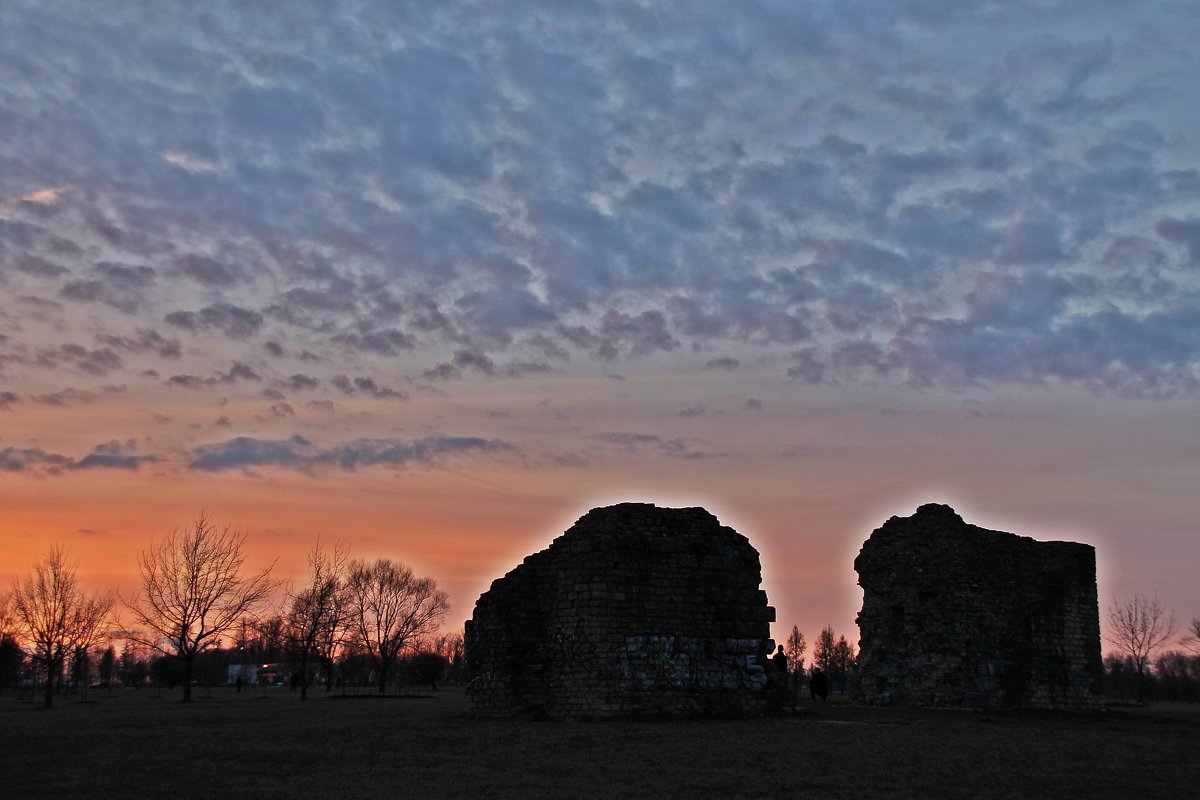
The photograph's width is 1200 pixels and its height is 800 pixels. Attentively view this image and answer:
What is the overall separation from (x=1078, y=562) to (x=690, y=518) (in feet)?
49.0

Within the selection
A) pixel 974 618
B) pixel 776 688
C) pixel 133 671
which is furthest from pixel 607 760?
pixel 133 671

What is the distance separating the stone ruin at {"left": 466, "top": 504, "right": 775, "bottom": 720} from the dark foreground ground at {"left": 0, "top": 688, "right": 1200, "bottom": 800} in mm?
1092

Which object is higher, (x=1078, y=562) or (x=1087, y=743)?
(x=1078, y=562)

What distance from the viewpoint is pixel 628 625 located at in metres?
21.5

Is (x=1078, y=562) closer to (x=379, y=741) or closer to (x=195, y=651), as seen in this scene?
(x=379, y=741)

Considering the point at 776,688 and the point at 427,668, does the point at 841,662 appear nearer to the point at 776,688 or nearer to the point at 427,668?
the point at 427,668

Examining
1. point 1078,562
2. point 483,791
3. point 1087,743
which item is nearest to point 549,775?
point 483,791

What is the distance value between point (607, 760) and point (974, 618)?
16.6 m

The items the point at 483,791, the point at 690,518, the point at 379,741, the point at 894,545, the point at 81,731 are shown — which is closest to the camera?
the point at 483,791

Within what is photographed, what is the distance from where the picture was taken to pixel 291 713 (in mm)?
28219

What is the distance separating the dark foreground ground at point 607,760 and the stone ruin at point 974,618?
5097mm

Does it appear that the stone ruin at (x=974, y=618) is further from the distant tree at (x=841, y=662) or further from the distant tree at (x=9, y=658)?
the distant tree at (x=9, y=658)

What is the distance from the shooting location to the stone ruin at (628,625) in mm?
21297

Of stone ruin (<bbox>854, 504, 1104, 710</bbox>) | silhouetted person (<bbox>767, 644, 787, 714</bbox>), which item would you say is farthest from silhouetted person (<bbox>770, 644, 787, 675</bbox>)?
stone ruin (<bbox>854, 504, 1104, 710</bbox>)
